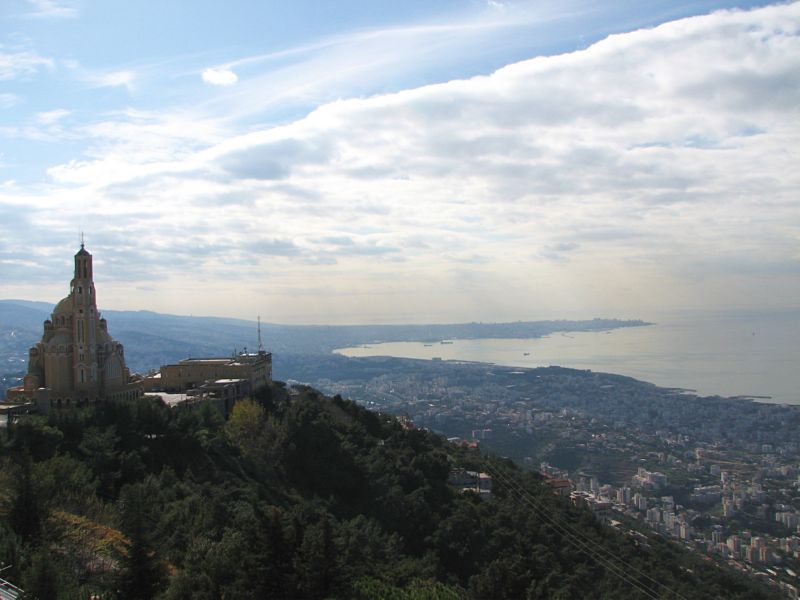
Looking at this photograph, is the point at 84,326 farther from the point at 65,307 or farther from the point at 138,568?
the point at 138,568

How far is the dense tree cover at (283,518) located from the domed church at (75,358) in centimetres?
189

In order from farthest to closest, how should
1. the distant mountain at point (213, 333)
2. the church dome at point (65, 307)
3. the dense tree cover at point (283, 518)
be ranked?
the distant mountain at point (213, 333) → the church dome at point (65, 307) → the dense tree cover at point (283, 518)

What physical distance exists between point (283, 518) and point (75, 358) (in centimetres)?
1050

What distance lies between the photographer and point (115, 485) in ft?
47.0

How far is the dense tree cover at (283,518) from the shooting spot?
30.5 ft

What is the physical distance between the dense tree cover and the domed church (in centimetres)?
189

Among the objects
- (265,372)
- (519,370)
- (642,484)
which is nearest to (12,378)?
(265,372)

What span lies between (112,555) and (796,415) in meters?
55.1

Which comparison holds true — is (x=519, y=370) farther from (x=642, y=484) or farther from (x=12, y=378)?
(x=12, y=378)

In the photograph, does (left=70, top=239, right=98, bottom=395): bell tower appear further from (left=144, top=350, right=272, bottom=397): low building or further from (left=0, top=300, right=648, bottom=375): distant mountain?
(left=0, top=300, right=648, bottom=375): distant mountain

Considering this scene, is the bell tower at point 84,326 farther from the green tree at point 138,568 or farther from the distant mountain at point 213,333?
the distant mountain at point 213,333

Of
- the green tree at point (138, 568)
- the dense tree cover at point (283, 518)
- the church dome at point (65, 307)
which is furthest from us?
the church dome at point (65, 307)

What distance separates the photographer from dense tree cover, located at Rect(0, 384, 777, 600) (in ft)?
30.5

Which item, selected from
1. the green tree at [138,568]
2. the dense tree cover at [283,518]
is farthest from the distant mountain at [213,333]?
the green tree at [138,568]
